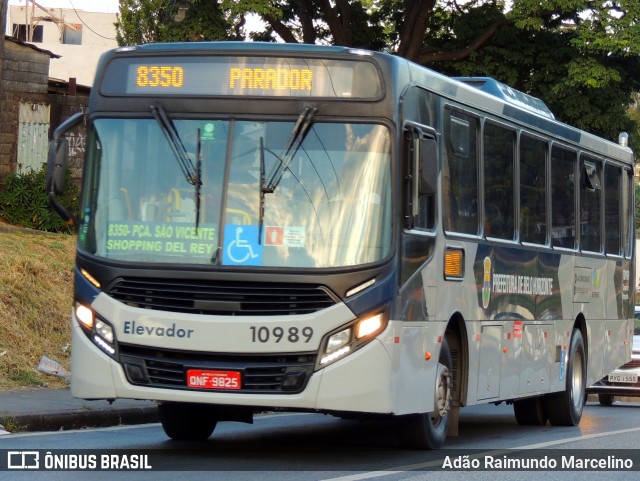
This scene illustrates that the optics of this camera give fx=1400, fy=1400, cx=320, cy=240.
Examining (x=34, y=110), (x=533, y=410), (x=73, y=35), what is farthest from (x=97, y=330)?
(x=73, y=35)

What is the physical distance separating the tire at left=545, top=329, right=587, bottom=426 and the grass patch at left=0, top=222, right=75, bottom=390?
593 centimetres

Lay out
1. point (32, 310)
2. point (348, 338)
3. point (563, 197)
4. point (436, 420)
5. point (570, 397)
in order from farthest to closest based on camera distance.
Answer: point (32, 310)
point (570, 397)
point (563, 197)
point (436, 420)
point (348, 338)

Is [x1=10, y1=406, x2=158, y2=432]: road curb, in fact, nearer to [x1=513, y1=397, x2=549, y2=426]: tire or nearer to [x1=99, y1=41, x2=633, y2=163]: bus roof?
[x1=99, y1=41, x2=633, y2=163]: bus roof

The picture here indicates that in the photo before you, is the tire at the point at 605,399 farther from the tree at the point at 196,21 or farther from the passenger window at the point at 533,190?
the tree at the point at 196,21

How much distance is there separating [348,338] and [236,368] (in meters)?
0.85

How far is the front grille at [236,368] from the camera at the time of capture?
10.2 metres

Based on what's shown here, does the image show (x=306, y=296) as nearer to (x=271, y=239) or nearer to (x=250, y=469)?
(x=271, y=239)

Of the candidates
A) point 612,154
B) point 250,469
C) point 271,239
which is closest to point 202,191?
point 271,239

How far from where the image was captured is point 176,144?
10.6 metres

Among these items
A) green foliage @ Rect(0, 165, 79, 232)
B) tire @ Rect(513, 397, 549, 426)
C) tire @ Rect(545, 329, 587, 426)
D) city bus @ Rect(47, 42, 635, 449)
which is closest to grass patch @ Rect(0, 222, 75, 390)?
green foliage @ Rect(0, 165, 79, 232)

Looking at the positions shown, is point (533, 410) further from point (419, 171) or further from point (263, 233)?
point (263, 233)

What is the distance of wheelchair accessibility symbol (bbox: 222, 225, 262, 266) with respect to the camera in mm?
10320

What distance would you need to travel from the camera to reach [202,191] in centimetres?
1051

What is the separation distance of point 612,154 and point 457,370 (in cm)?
649
